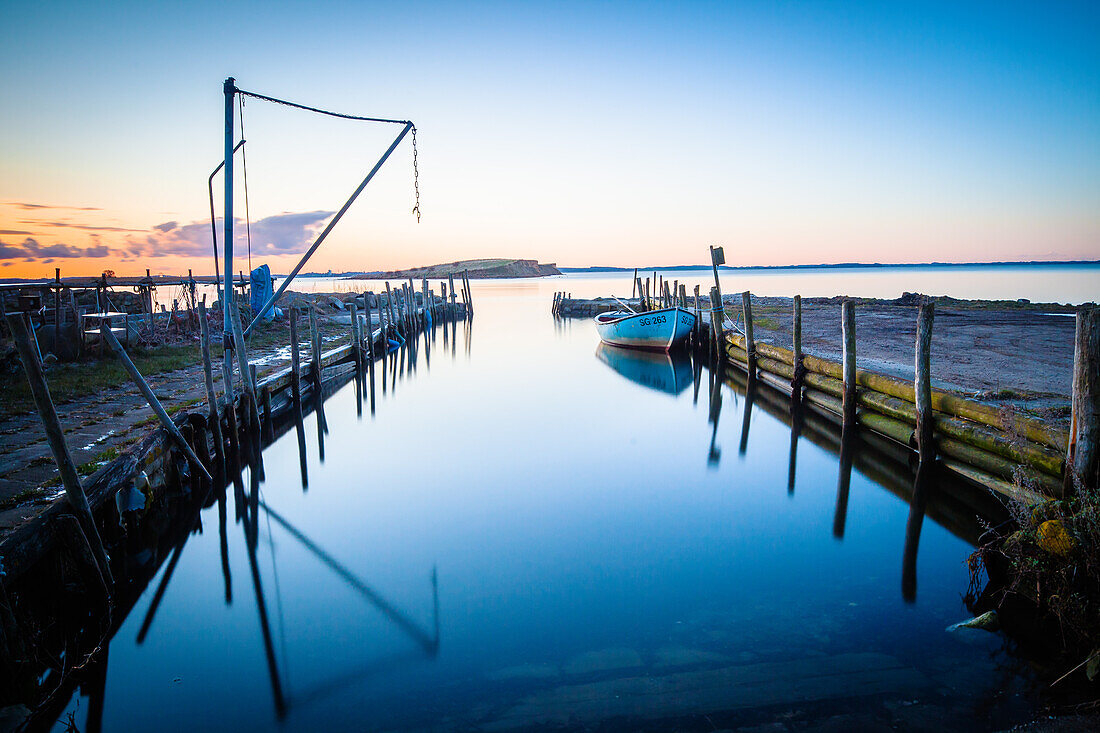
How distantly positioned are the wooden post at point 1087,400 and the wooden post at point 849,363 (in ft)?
18.0

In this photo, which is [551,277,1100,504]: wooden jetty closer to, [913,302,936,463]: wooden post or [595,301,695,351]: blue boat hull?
[913,302,936,463]: wooden post

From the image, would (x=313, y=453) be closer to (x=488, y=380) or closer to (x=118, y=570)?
(x=118, y=570)

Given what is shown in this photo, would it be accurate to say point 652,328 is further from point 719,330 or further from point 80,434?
point 80,434

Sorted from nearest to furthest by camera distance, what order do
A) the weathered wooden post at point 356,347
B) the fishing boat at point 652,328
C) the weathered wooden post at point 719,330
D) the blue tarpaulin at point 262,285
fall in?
the weathered wooden post at point 356,347 < the weathered wooden post at point 719,330 < the fishing boat at point 652,328 < the blue tarpaulin at point 262,285

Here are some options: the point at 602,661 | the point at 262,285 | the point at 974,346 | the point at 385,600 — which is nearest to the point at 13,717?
the point at 385,600

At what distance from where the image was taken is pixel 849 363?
11.7m

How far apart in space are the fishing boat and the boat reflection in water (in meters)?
0.50

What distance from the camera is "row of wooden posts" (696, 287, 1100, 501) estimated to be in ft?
19.6

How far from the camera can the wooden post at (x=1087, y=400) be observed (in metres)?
5.87

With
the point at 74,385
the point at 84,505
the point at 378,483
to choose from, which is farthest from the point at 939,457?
the point at 74,385

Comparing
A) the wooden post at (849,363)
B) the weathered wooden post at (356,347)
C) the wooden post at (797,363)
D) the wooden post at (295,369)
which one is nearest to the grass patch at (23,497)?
the wooden post at (295,369)

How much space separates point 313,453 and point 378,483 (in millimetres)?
2674

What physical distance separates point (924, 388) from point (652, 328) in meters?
16.8

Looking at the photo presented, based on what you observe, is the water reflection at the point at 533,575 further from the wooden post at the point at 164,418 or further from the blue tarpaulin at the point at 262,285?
the blue tarpaulin at the point at 262,285
